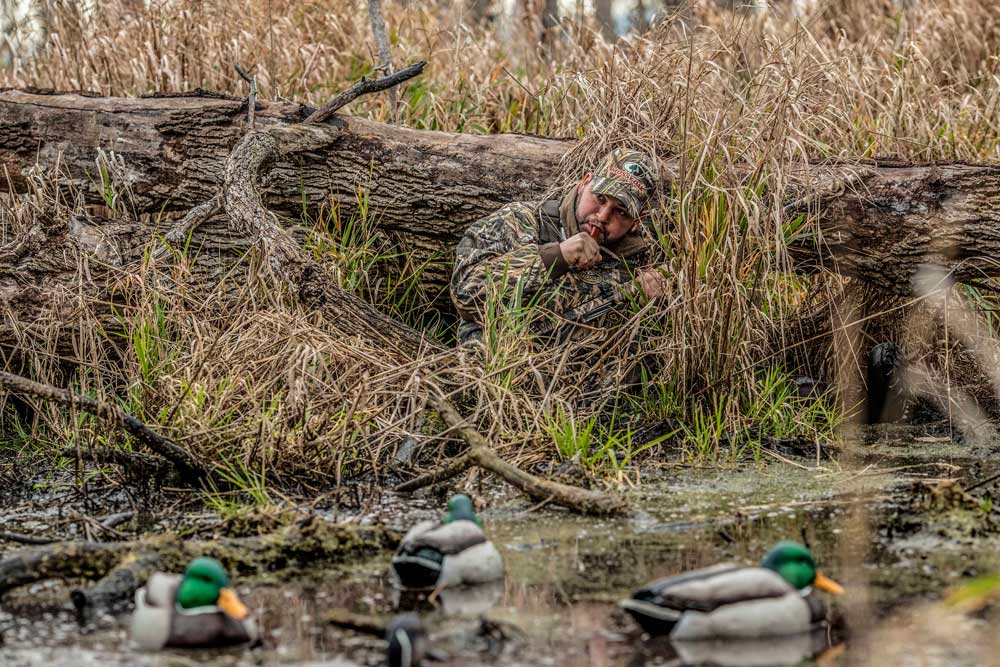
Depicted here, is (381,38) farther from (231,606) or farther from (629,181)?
(231,606)

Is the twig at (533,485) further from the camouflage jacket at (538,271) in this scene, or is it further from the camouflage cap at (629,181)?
the camouflage cap at (629,181)

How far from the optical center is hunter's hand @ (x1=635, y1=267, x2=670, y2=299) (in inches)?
251

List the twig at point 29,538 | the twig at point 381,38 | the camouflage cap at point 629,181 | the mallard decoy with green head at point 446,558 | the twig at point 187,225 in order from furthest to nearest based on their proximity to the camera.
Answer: the twig at point 381,38, the twig at point 187,225, the camouflage cap at point 629,181, the twig at point 29,538, the mallard decoy with green head at point 446,558

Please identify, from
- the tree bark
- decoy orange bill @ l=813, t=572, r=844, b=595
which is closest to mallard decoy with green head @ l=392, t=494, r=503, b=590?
decoy orange bill @ l=813, t=572, r=844, b=595

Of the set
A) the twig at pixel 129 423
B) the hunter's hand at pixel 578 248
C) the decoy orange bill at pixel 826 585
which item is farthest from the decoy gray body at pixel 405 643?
the hunter's hand at pixel 578 248

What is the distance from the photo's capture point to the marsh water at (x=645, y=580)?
342cm

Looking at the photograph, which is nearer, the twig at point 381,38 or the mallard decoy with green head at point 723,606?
the mallard decoy with green head at point 723,606

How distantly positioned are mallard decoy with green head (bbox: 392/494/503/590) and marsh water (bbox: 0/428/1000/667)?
0.20 ft

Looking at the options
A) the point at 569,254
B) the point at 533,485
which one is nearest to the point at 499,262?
the point at 569,254

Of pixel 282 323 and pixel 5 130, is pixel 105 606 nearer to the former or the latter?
pixel 282 323

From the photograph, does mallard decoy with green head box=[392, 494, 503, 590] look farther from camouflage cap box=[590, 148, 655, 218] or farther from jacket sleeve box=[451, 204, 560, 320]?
camouflage cap box=[590, 148, 655, 218]

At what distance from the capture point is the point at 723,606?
3506mm

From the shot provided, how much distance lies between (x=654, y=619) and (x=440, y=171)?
4196 mm

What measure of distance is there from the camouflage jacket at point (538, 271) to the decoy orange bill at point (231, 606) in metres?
3.13
